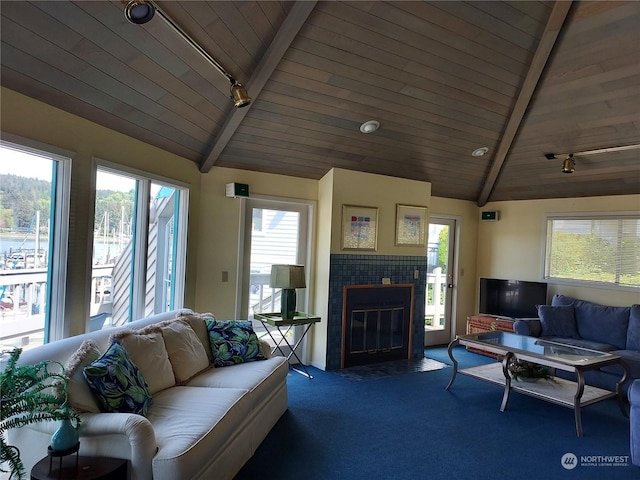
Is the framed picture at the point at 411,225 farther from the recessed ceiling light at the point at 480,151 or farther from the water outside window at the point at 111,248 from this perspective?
the water outside window at the point at 111,248

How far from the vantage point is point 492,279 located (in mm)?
6074

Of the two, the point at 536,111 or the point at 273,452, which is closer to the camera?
the point at 273,452

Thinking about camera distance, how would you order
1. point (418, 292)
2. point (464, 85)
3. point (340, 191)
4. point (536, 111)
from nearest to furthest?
point (464, 85) → point (536, 111) → point (340, 191) → point (418, 292)

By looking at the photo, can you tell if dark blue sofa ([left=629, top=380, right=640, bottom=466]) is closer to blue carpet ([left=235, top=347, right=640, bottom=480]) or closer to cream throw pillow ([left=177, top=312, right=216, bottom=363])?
blue carpet ([left=235, top=347, right=640, bottom=480])

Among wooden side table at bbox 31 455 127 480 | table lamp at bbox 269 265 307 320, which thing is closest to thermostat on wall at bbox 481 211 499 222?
table lamp at bbox 269 265 307 320

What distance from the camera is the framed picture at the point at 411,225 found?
5.35m

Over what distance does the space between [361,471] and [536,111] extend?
12.8 ft

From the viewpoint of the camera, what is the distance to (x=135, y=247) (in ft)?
11.9

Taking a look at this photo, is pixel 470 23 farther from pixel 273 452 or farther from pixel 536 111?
pixel 273 452

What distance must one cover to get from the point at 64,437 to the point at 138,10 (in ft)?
6.45

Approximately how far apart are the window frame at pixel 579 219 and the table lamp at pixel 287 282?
3.48 meters

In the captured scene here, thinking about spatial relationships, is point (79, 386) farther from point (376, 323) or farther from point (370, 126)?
point (376, 323)

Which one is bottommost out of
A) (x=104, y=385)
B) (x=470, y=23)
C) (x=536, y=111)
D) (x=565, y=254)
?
(x=104, y=385)

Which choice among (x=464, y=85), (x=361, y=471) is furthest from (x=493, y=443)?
(x=464, y=85)
